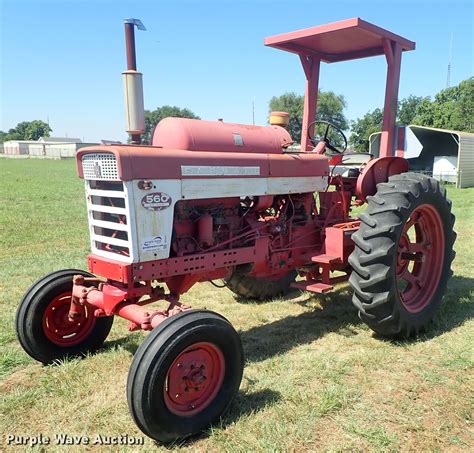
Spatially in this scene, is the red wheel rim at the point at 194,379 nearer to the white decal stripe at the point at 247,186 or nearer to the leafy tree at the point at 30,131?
the white decal stripe at the point at 247,186

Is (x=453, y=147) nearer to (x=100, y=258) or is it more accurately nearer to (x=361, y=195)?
(x=361, y=195)

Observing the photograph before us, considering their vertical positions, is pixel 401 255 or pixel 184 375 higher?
pixel 401 255

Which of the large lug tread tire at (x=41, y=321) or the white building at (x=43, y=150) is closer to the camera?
the large lug tread tire at (x=41, y=321)

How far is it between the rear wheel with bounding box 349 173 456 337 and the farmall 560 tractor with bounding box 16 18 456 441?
1cm

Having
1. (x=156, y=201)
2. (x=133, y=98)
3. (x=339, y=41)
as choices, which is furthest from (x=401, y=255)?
(x=133, y=98)

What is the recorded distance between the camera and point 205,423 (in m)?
2.85

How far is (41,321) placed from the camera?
3.61 metres

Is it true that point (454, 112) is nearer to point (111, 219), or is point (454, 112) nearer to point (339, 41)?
point (339, 41)

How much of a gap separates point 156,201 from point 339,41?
2717 millimetres

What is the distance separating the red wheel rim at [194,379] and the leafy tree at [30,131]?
426 ft

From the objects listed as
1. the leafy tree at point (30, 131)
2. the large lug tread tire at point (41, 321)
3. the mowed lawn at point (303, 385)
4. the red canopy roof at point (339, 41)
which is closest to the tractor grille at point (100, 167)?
the large lug tread tire at point (41, 321)

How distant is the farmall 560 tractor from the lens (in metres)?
2.88

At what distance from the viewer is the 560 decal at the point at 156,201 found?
10.3 ft

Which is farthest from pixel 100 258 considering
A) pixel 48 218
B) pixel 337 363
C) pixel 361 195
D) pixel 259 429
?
pixel 48 218
